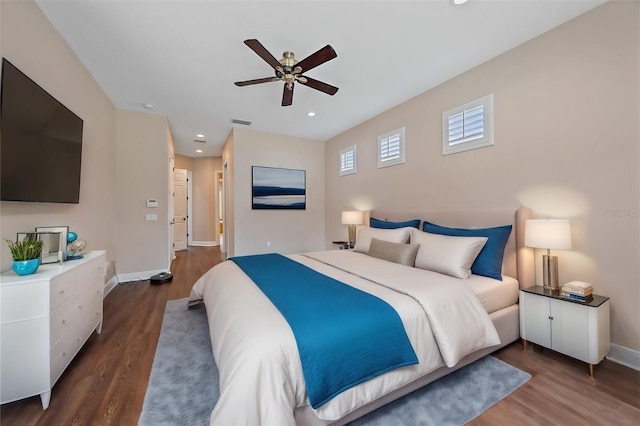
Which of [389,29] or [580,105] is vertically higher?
[389,29]

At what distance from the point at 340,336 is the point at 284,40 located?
254 cm

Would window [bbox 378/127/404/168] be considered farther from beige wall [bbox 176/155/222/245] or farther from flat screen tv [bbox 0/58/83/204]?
beige wall [bbox 176/155/222/245]

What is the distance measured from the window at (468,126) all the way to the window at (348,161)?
1.94m

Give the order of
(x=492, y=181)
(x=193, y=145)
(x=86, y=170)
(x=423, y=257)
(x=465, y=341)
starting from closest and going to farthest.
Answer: (x=465, y=341)
(x=423, y=257)
(x=492, y=181)
(x=86, y=170)
(x=193, y=145)

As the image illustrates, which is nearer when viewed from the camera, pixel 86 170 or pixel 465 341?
pixel 465 341

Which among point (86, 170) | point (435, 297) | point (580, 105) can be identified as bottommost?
point (435, 297)

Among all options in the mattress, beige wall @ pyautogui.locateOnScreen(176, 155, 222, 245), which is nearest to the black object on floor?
beige wall @ pyautogui.locateOnScreen(176, 155, 222, 245)

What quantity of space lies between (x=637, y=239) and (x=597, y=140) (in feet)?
2.64

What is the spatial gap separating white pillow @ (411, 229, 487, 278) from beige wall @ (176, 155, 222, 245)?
6.90 metres

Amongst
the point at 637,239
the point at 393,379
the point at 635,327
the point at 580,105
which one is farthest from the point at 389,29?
the point at 635,327

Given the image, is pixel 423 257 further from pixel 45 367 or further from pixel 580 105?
pixel 45 367

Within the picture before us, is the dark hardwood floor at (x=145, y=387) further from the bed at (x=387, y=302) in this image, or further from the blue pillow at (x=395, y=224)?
the blue pillow at (x=395, y=224)

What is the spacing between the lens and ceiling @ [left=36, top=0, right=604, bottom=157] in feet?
6.64

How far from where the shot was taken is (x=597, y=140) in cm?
203
